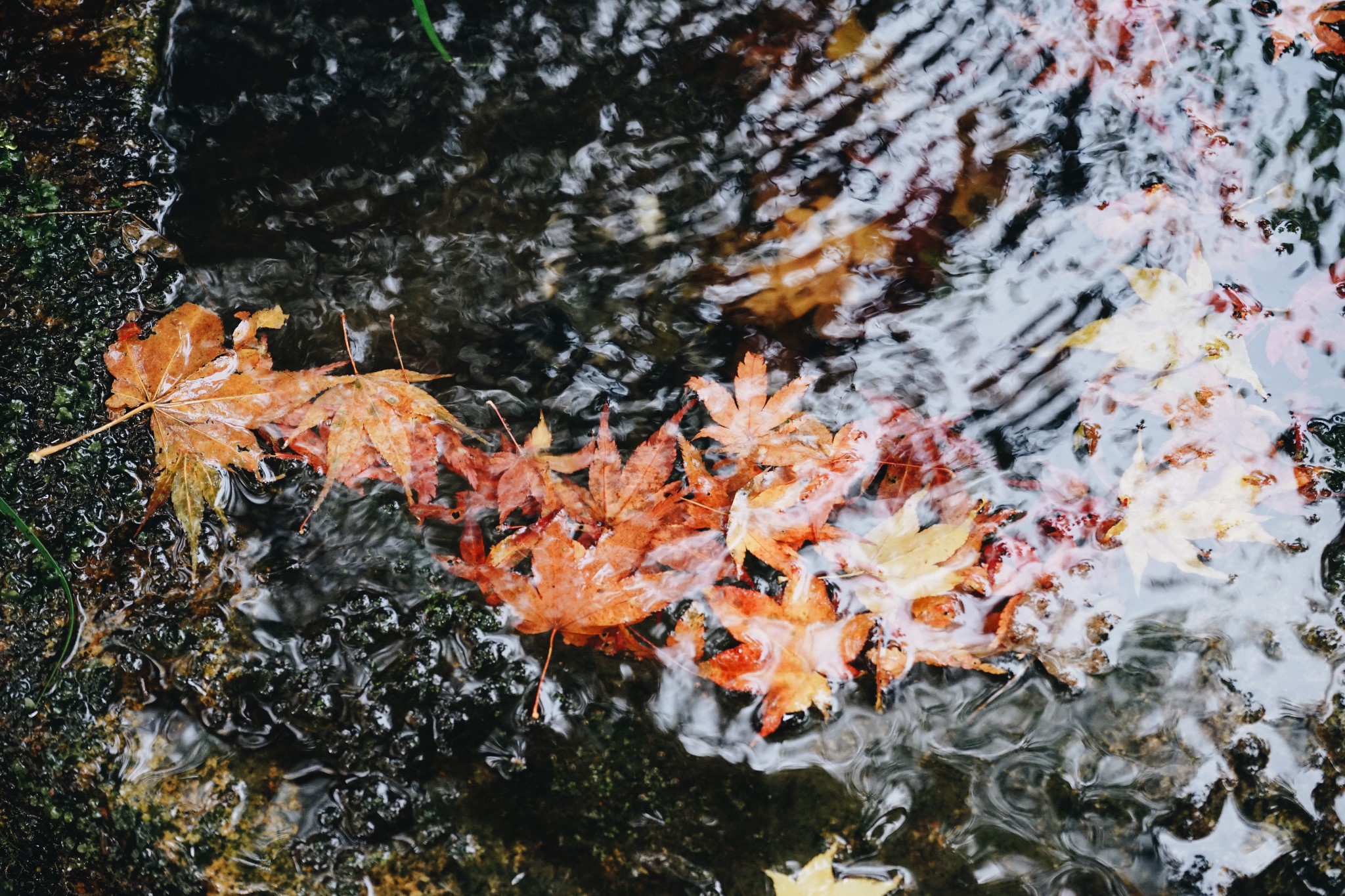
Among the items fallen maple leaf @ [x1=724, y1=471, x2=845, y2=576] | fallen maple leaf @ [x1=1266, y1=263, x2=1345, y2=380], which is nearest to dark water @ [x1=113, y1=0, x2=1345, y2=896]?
fallen maple leaf @ [x1=1266, y1=263, x2=1345, y2=380]

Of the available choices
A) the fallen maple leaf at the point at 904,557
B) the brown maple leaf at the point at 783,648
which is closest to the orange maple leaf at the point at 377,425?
the brown maple leaf at the point at 783,648

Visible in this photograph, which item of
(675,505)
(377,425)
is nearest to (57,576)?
(377,425)

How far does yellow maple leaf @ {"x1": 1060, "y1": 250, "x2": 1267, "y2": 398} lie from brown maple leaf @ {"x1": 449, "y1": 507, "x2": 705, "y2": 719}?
120cm

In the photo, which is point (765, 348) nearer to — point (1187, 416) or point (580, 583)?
point (580, 583)

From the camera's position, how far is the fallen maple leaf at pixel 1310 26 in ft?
7.09

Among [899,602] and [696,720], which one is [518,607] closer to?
[696,720]

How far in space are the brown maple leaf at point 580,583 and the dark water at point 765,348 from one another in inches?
2.6

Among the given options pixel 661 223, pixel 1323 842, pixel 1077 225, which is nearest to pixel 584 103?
pixel 661 223

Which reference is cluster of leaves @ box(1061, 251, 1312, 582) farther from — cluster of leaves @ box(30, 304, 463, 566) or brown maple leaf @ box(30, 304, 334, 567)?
brown maple leaf @ box(30, 304, 334, 567)

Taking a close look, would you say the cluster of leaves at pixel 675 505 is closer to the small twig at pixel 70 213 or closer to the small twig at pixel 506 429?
the small twig at pixel 506 429

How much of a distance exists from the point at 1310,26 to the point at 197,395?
3072 millimetres

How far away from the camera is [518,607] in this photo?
170 cm

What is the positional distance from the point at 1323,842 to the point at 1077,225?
4.90 feet

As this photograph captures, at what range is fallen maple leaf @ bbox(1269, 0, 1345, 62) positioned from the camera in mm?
2162
